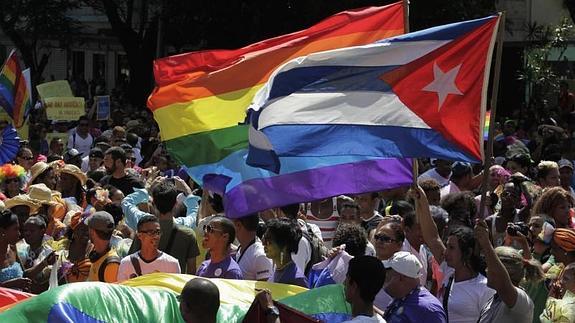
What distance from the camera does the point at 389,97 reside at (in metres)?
6.85

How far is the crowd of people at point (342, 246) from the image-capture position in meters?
6.30

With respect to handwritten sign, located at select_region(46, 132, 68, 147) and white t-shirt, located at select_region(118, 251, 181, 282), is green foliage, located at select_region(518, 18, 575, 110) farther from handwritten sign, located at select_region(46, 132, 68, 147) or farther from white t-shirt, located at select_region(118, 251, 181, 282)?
white t-shirt, located at select_region(118, 251, 181, 282)

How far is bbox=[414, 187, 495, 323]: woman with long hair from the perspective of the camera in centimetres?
673

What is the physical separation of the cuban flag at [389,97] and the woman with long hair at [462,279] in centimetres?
46

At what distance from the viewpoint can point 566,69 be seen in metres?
28.0

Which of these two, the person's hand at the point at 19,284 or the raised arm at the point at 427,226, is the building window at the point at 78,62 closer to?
the person's hand at the point at 19,284

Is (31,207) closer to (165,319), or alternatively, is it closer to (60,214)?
(60,214)

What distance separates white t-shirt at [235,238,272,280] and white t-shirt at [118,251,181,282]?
0.45m

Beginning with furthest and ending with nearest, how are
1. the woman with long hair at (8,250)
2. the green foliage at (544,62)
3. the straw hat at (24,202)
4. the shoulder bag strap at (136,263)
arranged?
the green foliage at (544,62)
the straw hat at (24,202)
the woman with long hair at (8,250)
the shoulder bag strap at (136,263)

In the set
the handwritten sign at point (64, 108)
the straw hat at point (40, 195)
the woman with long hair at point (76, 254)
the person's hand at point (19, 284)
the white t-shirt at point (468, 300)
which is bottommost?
the handwritten sign at point (64, 108)

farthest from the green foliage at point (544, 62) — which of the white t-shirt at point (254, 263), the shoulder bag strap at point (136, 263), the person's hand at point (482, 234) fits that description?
the person's hand at point (482, 234)

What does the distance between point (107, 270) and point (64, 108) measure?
1180cm

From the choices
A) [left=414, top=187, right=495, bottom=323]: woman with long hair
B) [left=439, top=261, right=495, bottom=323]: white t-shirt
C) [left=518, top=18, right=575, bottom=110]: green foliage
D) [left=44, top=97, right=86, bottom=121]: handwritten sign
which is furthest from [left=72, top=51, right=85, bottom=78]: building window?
[left=439, top=261, right=495, bottom=323]: white t-shirt

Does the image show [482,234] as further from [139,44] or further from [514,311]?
[139,44]
